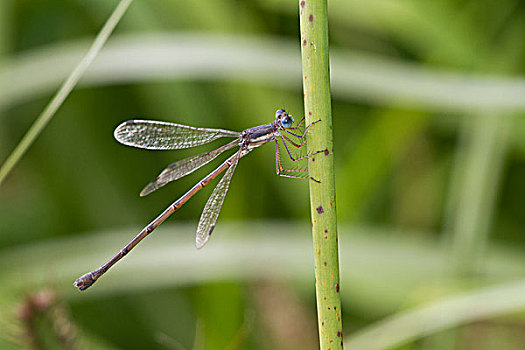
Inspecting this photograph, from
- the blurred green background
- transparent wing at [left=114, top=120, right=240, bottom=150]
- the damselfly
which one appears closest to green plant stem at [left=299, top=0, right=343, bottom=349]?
the damselfly

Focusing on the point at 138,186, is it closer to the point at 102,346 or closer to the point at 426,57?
the point at 102,346

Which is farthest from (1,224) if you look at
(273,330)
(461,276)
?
(461,276)

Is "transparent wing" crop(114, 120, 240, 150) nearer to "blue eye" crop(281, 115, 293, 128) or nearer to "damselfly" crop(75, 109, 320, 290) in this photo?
"damselfly" crop(75, 109, 320, 290)

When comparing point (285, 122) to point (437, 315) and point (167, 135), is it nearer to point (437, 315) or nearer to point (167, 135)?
point (167, 135)

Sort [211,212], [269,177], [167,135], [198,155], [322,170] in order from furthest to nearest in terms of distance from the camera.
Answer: [269,177] < [167,135] < [198,155] < [211,212] < [322,170]

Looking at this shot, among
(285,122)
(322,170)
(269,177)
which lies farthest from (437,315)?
(269,177)

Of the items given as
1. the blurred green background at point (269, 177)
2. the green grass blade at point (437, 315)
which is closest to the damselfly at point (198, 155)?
the blurred green background at point (269, 177)
